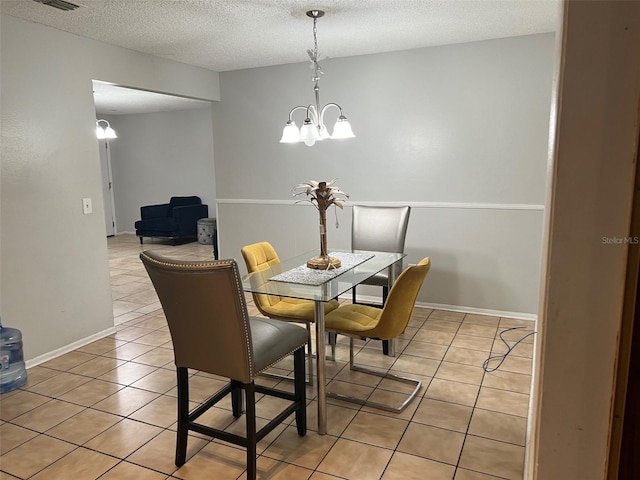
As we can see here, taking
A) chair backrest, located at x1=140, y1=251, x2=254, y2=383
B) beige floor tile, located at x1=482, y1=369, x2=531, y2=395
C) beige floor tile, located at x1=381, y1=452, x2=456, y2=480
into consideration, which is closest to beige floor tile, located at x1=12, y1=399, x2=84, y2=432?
chair backrest, located at x1=140, y1=251, x2=254, y2=383

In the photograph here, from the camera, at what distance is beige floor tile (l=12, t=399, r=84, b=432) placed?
8.05 ft

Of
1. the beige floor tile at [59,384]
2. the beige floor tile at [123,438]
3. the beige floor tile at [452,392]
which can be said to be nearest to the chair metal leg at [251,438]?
the beige floor tile at [123,438]

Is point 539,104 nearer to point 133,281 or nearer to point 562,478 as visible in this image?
point 562,478

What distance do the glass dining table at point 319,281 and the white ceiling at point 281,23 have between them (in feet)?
5.28

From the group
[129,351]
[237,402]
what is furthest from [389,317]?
[129,351]

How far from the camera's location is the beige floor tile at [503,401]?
8.17 ft

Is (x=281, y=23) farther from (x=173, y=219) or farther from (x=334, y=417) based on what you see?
(x=173, y=219)

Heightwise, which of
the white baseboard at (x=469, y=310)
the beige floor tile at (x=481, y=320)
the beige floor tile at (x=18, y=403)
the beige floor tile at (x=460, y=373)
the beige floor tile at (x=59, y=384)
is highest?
the white baseboard at (x=469, y=310)

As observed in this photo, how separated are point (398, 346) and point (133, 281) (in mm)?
3450

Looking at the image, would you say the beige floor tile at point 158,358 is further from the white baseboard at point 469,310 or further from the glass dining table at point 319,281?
the white baseboard at point 469,310

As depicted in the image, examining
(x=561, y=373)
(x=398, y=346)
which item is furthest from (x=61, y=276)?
(x=561, y=373)

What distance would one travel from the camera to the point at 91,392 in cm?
280

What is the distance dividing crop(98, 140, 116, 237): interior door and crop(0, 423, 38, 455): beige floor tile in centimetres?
669

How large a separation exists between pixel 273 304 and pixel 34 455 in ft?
4.71
